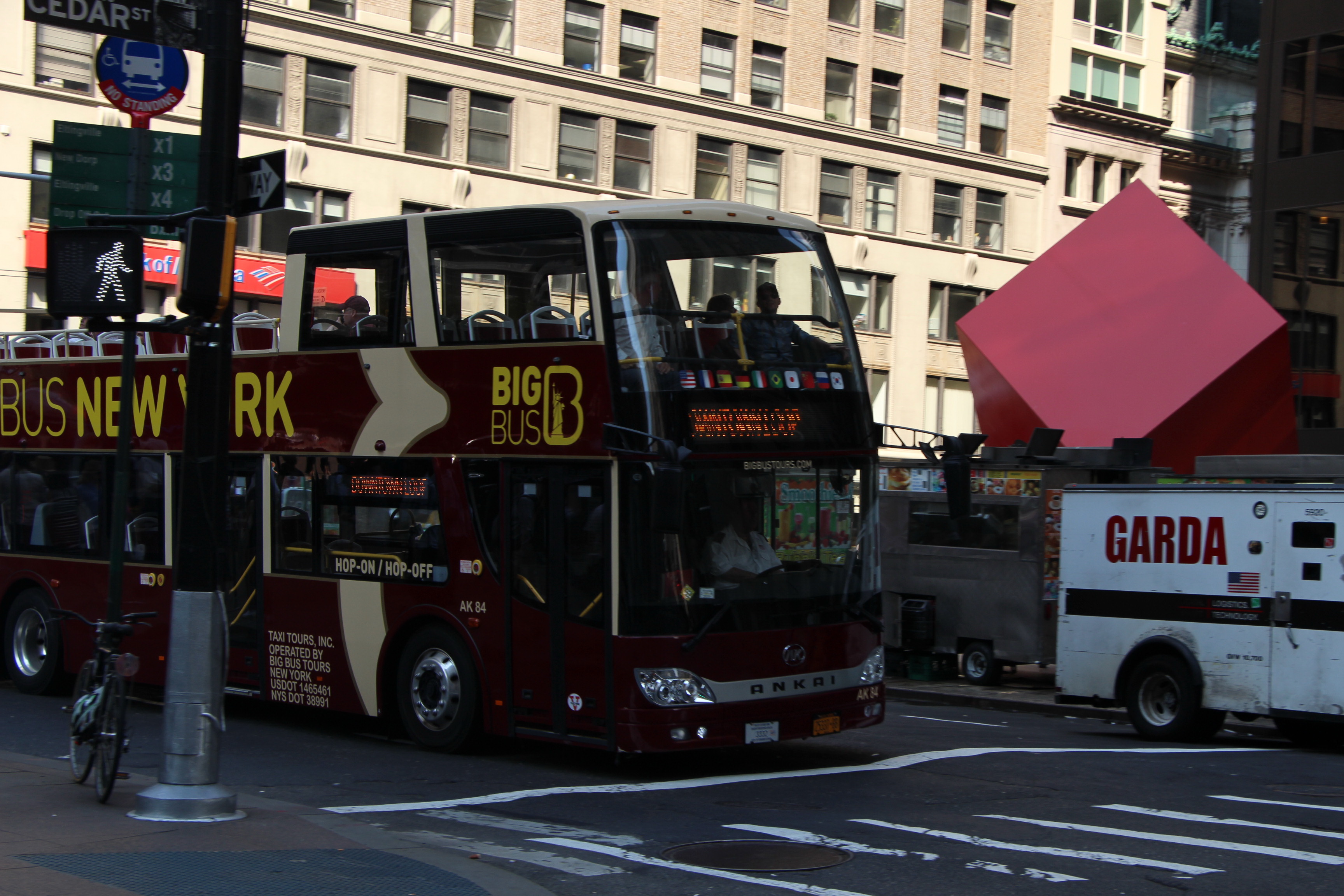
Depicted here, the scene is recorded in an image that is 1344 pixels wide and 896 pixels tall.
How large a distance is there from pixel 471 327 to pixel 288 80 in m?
27.6

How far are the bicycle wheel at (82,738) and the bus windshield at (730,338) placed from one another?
3.94 metres

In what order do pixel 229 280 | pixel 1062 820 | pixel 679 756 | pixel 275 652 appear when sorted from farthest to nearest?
pixel 275 652 → pixel 679 756 → pixel 1062 820 → pixel 229 280

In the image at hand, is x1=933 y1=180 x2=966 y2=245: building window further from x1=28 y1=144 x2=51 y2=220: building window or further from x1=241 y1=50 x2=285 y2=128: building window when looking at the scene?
x1=28 y1=144 x2=51 y2=220: building window

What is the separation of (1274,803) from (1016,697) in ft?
29.7

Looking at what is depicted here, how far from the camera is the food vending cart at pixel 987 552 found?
66.2 ft

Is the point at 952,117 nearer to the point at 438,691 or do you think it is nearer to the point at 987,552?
the point at 987,552

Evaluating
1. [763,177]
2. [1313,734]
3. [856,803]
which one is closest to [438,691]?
[856,803]

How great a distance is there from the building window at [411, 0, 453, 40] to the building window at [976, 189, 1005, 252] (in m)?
20.5

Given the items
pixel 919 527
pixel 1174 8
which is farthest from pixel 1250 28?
pixel 919 527

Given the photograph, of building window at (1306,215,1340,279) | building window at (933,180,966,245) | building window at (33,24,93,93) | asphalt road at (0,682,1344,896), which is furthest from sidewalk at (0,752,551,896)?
building window at (933,180,966,245)

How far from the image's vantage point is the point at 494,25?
135 feet

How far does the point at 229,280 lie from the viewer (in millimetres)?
8734

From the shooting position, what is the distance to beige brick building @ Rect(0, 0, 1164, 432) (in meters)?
37.1

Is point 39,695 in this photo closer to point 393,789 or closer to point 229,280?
point 393,789
